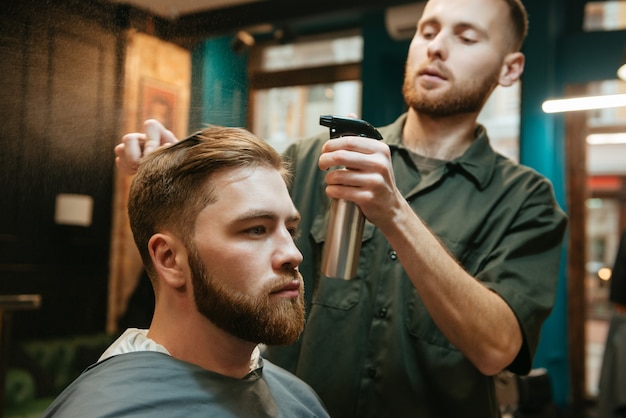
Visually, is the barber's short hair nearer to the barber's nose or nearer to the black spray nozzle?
the black spray nozzle

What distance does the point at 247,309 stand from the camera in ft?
3.55

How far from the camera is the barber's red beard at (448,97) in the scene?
48.2 inches

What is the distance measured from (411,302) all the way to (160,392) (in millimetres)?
571

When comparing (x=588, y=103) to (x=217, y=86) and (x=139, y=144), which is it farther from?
(x=139, y=144)

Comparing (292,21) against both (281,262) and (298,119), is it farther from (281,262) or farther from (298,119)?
(281,262)

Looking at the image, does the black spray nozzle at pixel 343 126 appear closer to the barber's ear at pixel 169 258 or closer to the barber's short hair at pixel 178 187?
the barber's short hair at pixel 178 187

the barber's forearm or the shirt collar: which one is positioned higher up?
the shirt collar

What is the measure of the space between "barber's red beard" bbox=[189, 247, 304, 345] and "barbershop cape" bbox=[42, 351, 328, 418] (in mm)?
131

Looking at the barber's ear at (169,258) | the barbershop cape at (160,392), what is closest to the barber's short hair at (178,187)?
the barber's ear at (169,258)

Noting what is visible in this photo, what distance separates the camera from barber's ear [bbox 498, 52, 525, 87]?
134 centimetres

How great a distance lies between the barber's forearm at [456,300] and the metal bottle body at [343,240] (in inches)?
2.7

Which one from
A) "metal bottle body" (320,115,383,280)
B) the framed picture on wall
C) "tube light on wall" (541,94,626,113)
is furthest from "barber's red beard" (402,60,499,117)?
"tube light on wall" (541,94,626,113)

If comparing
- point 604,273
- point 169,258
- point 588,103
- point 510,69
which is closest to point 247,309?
point 169,258

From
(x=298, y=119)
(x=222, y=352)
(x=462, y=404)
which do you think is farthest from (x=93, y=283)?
(x=462, y=404)
